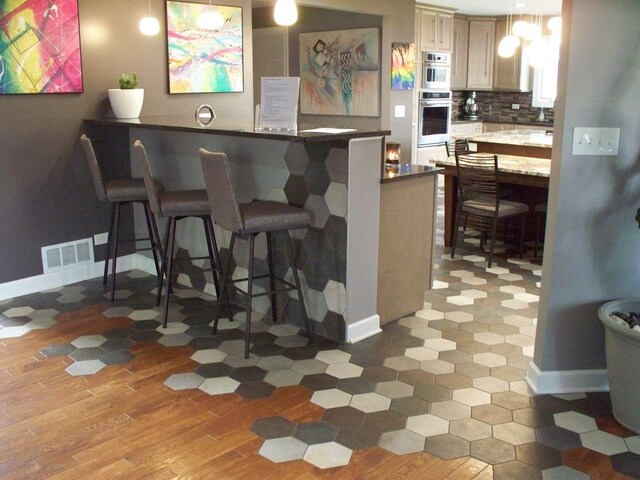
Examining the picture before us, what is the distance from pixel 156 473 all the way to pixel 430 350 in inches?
62.1

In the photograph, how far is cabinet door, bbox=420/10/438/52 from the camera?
8391mm

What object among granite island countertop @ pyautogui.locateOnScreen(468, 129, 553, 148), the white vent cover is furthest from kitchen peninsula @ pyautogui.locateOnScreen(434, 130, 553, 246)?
the white vent cover

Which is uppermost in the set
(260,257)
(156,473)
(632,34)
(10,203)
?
(632,34)

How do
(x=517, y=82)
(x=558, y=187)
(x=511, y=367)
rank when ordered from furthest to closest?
(x=517, y=82) → (x=511, y=367) → (x=558, y=187)

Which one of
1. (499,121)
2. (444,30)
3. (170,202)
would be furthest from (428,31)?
(170,202)

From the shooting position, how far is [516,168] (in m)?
4.93

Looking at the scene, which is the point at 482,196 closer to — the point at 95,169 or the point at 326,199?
the point at 326,199

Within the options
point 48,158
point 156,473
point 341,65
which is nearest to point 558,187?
Answer: point 156,473

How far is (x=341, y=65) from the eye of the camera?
24.5 feet

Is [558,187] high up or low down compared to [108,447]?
up

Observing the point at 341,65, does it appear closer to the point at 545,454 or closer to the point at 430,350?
the point at 430,350

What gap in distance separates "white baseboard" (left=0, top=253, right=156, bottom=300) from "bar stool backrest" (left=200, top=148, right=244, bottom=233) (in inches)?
68.0

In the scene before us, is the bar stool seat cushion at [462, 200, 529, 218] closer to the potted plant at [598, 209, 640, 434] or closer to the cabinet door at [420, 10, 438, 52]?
the potted plant at [598, 209, 640, 434]

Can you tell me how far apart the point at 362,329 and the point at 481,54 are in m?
7.65
